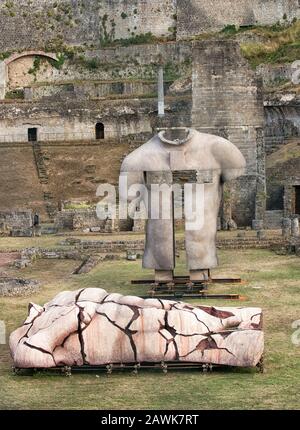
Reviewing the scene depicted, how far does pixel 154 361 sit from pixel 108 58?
4779 centimetres

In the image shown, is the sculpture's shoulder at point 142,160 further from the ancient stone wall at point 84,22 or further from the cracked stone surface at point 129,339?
the ancient stone wall at point 84,22

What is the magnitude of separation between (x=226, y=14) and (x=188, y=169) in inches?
1751

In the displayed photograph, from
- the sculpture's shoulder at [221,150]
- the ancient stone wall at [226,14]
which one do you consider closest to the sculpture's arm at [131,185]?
the sculpture's shoulder at [221,150]

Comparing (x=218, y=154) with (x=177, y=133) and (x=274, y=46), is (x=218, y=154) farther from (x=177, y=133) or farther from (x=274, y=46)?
(x=274, y=46)

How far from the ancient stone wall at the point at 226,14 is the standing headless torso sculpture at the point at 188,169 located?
4343 centimetres

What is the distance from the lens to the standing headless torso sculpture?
15334 mm

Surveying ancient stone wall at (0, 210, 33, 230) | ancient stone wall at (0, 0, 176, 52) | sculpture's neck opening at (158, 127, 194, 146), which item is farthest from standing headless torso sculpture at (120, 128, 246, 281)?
ancient stone wall at (0, 0, 176, 52)

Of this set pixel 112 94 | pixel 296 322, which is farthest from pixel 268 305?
pixel 112 94

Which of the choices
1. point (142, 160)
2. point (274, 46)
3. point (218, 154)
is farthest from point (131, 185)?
point (274, 46)

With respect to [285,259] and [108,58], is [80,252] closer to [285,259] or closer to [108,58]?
[285,259]

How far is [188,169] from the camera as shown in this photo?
1559 centimetres

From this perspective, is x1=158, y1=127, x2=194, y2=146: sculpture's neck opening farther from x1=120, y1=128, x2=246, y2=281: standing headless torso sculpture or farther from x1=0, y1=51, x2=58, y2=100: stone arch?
x1=0, y1=51, x2=58, y2=100: stone arch

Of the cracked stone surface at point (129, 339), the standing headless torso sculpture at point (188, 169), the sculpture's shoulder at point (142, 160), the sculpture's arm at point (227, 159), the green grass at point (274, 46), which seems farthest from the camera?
the green grass at point (274, 46)

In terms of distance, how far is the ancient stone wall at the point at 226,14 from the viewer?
57625 mm
